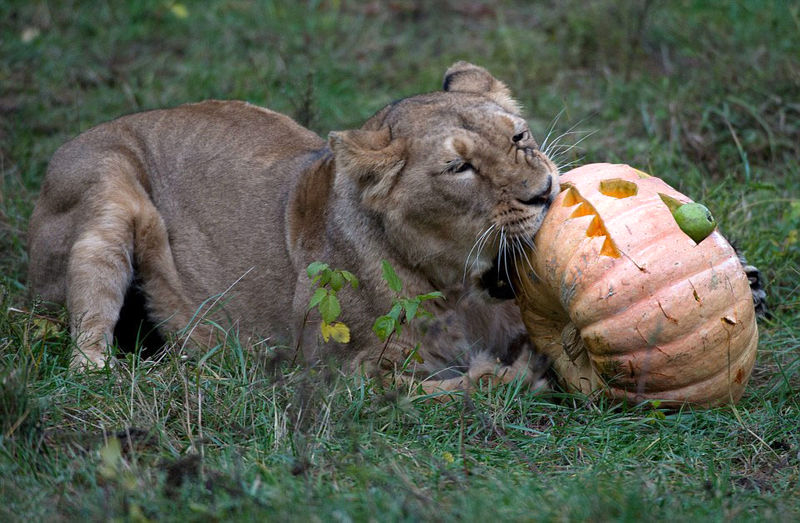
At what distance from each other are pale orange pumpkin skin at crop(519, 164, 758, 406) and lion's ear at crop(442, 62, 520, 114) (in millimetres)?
910

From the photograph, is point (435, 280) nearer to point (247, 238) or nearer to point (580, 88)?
point (247, 238)

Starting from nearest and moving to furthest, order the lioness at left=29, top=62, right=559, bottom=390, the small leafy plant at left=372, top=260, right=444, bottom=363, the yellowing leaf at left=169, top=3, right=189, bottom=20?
the small leafy plant at left=372, top=260, right=444, bottom=363
the lioness at left=29, top=62, right=559, bottom=390
the yellowing leaf at left=169, top=3, right=189, bottom=20

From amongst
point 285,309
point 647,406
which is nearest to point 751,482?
point 647,406

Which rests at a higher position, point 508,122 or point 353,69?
point 508,122

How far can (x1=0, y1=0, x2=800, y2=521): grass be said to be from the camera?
320 cm

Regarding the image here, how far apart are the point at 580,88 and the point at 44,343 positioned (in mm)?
4629

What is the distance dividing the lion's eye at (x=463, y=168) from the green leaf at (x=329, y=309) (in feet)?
2.40

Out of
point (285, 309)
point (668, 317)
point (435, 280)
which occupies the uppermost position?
point (668, 317)

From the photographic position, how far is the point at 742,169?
626 centimetres

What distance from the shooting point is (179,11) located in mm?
8750

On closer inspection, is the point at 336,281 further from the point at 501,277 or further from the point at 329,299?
the point at 501,277

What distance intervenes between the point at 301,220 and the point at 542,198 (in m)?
1.42

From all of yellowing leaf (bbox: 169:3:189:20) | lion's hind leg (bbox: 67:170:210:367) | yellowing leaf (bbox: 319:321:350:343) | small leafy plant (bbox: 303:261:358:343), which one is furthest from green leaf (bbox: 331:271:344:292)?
yellowing leaf (bbox: 169:3:189:20)

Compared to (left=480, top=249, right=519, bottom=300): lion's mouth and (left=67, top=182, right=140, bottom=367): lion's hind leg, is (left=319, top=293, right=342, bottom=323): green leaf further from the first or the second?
(left=67, top=182, right=140, bottom=367): lion's hind leg
